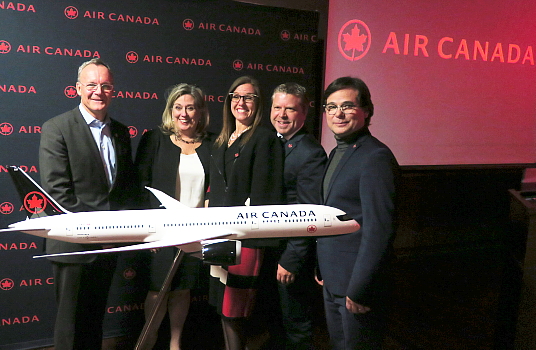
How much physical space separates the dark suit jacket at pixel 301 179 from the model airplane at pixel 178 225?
16.9 inches

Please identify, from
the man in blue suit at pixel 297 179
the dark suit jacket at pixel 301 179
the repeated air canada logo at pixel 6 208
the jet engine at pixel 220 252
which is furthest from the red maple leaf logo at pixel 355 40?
the repeated air canada logo at pixel 6 208

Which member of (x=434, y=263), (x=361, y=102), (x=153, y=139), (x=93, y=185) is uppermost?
(x=361, y=102)

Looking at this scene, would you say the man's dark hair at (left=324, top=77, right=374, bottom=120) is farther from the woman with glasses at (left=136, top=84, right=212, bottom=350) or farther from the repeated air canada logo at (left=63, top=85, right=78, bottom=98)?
the repeated air canada logo at (left=63, top=85, right=78, bottom=98)

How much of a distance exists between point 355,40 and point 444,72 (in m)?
1.69

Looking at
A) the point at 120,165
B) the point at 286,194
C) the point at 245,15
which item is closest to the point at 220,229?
the point at 286,194

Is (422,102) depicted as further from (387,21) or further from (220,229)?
(220,229)

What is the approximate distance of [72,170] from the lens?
254 cm

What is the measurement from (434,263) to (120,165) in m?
5.76

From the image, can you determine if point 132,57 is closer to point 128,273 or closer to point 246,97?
point 246,97

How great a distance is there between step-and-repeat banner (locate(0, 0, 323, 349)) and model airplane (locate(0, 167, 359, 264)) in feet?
5.86

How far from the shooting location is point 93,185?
2564 mm

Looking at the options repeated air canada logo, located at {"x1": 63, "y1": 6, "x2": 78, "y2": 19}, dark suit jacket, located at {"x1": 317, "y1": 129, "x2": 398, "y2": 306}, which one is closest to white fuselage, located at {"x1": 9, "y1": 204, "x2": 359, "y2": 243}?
dark suit jacket, located at {"x1": 317, "y1": 129, "x2": 398, "y2": 306}

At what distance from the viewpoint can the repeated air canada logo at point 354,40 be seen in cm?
468


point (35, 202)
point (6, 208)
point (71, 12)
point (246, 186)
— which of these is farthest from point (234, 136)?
point (6, 208)
